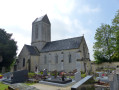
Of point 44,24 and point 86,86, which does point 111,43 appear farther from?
point 86,86

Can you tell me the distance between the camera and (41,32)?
1371 inches

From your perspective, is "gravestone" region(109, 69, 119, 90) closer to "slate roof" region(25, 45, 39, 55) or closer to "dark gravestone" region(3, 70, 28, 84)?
"dark gravestone" region(3, 70, 28, 84)

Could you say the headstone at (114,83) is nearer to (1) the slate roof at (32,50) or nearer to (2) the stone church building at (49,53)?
(2) the stone church building at (49,53)

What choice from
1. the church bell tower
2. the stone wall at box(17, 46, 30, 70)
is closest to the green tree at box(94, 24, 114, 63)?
the church bell tower

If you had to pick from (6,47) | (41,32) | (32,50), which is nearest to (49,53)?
(32,50)

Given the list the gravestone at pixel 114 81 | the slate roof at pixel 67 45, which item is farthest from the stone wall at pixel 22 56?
the gravestone at pixel 114 81

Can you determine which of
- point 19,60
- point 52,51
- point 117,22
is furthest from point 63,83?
point 19,60

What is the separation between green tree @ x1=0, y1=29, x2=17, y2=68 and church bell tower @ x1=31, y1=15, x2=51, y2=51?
7070mm

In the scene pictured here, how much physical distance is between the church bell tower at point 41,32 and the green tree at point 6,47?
278 inches

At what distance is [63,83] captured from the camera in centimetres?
1029

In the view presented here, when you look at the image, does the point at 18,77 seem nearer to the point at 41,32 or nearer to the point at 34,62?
the point at 34,62

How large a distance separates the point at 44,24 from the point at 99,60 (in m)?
21.0

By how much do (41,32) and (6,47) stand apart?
11.6 metres

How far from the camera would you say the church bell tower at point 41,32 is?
34.7 metres
